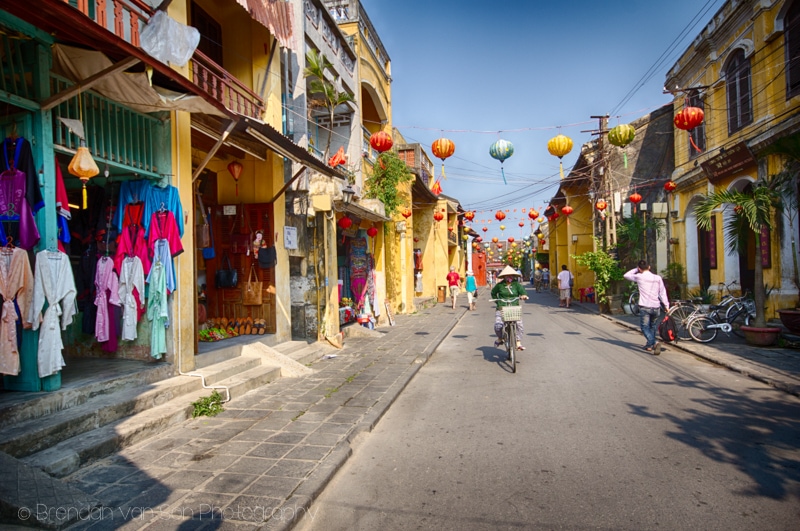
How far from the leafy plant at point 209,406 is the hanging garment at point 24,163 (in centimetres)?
275

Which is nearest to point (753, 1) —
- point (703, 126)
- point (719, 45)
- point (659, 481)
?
point (719, 45)

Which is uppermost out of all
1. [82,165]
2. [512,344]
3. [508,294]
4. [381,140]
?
[381,140]

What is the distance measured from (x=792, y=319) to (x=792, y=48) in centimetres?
698

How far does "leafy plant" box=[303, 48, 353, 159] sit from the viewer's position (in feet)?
34.9

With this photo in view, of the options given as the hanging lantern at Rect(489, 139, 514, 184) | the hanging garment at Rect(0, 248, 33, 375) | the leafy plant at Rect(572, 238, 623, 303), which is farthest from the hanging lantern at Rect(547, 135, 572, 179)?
the hanging garment at Rect(0, 248, 33, 375)

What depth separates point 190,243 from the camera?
6.95 metres

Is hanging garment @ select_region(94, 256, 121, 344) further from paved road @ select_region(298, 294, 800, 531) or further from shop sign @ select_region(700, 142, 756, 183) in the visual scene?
shop sign @ select_region(700, 142, 756, 183)

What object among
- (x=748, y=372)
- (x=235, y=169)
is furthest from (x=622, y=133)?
(x=235, y=169)

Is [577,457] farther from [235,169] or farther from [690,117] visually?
[690,117]

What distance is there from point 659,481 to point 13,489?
15.7ft

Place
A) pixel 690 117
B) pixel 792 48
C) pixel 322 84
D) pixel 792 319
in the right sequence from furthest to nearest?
pixel 792 48
pixel 322 84
pixel 690 117
pixel 792 319

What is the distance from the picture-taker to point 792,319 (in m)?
8.90

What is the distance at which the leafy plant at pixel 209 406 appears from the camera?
575 centimetres

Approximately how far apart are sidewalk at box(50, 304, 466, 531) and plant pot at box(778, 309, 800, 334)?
24.1 feet
